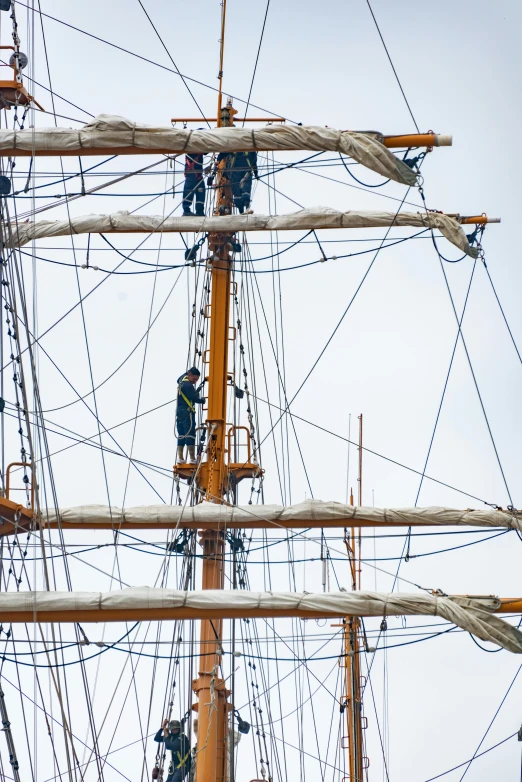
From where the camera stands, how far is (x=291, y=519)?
25031 mm

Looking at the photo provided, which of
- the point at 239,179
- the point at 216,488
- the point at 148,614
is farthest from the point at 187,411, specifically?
the point at 148,614

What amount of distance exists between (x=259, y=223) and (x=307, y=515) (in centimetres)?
435

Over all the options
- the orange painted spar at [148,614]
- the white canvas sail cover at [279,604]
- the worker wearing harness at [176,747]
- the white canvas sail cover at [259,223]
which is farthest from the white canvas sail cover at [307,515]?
the orange painted spar at [148,614]

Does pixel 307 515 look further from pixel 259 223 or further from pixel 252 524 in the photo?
pixel 259 223

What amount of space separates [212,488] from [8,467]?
4.13 m

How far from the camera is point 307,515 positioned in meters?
25.0

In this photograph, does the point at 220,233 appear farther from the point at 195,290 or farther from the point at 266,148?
the point at 266,148

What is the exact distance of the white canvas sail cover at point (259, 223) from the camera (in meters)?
26.2

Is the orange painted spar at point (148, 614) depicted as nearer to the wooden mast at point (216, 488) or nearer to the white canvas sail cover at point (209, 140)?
the wooden mast at point (216, 488)

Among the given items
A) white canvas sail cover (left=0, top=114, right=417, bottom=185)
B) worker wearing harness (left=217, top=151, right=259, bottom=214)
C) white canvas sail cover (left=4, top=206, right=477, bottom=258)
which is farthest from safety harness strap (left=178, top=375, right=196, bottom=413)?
white canvas sail cover (left=0, top=114, right=417, bottom=185)

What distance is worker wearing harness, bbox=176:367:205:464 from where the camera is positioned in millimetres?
25734

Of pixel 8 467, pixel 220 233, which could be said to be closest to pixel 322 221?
pixel 220 233

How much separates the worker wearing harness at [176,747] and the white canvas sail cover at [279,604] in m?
3.92

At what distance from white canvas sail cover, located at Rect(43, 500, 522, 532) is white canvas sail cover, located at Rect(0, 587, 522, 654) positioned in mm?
3066
